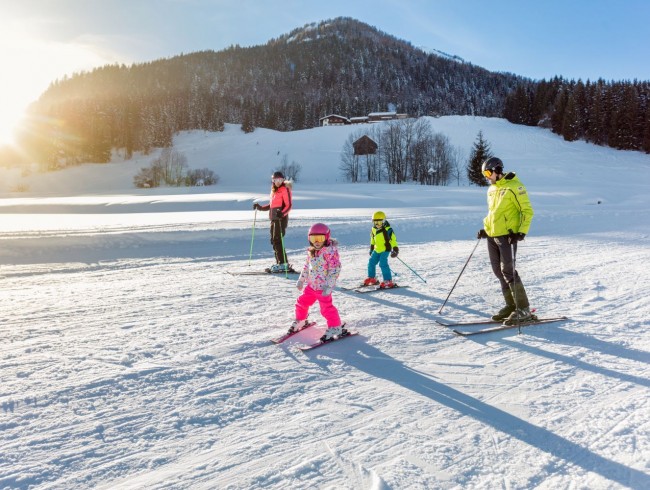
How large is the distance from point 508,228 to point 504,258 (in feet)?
1.40

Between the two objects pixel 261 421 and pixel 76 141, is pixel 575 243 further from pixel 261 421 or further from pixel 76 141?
pixel 76 141

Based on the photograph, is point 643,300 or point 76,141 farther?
point 76,141

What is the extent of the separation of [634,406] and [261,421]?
298 cm

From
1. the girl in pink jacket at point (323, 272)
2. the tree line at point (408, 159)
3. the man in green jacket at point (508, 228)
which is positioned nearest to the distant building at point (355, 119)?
the tree line at point (408, 159)

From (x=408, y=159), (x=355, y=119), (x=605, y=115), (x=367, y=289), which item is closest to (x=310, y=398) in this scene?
(x=367, y=289)

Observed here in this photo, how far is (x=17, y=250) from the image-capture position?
32.3 ft

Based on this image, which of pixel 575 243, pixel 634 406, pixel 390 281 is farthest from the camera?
pixel 575 243

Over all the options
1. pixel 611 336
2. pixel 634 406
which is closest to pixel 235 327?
pixel 634 406

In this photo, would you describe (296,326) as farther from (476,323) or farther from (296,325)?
(476,323)

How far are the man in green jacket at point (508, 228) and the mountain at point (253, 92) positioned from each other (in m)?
80.3

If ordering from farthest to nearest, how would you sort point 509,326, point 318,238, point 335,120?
point 335,120, point 509,326, point 318,238

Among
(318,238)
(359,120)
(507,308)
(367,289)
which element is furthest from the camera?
(359,120)

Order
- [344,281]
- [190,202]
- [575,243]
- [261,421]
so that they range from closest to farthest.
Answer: [261,421] → [344,281] → [575,243] → [190,202]

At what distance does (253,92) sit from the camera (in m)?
130
